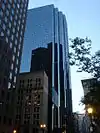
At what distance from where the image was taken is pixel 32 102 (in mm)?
94062

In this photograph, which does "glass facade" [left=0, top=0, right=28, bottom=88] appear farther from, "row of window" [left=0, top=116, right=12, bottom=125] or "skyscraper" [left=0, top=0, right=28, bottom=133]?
"row of window" [left=0, top=116, right=12, bottom=125]

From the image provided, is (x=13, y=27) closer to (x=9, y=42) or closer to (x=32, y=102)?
(x=9, y=42)

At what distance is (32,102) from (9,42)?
124 feet

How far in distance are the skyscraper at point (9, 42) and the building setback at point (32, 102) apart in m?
25.8

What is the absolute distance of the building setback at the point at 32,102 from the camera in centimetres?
8875

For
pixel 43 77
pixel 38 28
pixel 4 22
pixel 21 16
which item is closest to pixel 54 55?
pixel 38 28

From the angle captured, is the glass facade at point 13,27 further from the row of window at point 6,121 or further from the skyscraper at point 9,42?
the row of window at point 6,121

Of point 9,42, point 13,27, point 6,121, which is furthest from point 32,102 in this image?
point 13,27

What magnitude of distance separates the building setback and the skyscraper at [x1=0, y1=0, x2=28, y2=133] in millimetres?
25752

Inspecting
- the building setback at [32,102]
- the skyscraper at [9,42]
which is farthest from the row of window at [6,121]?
the building setback at [32,102]


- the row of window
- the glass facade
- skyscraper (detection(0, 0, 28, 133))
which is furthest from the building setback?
skyscraper (detection(0, 0, 28, 133))

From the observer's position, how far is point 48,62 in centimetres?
14512

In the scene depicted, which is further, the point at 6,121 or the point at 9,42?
the point at 9,42

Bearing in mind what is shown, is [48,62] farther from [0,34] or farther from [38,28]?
[0,34]
